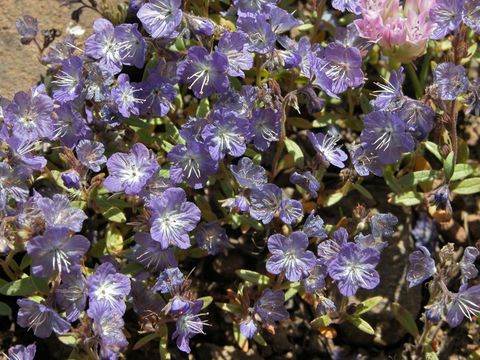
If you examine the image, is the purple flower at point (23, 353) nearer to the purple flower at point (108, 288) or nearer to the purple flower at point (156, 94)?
the purple flower at point (108, 288)

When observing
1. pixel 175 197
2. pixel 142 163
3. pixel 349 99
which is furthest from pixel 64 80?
pixel 349 99

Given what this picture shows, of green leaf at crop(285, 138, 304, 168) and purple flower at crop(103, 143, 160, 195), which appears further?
green leaf at crop(285, 138, 304, 168)

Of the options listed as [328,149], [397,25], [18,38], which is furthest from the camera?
[18,38]

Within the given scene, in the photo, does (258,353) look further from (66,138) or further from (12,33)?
(12,33)

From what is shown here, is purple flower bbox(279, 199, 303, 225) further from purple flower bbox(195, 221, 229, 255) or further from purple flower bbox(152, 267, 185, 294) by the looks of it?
purple flower bbox(152, 267, 185, 294)

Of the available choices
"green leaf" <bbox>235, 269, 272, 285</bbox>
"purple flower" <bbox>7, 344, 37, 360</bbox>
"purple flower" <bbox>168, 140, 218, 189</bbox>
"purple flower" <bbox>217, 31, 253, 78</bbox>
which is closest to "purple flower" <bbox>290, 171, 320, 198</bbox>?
"purple flower" <bbox>168, 140, 218, 189</bbox>

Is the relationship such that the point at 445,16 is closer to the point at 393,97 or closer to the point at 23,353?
the point at 393,97

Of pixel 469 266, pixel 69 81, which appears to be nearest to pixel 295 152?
pixel 469 266
